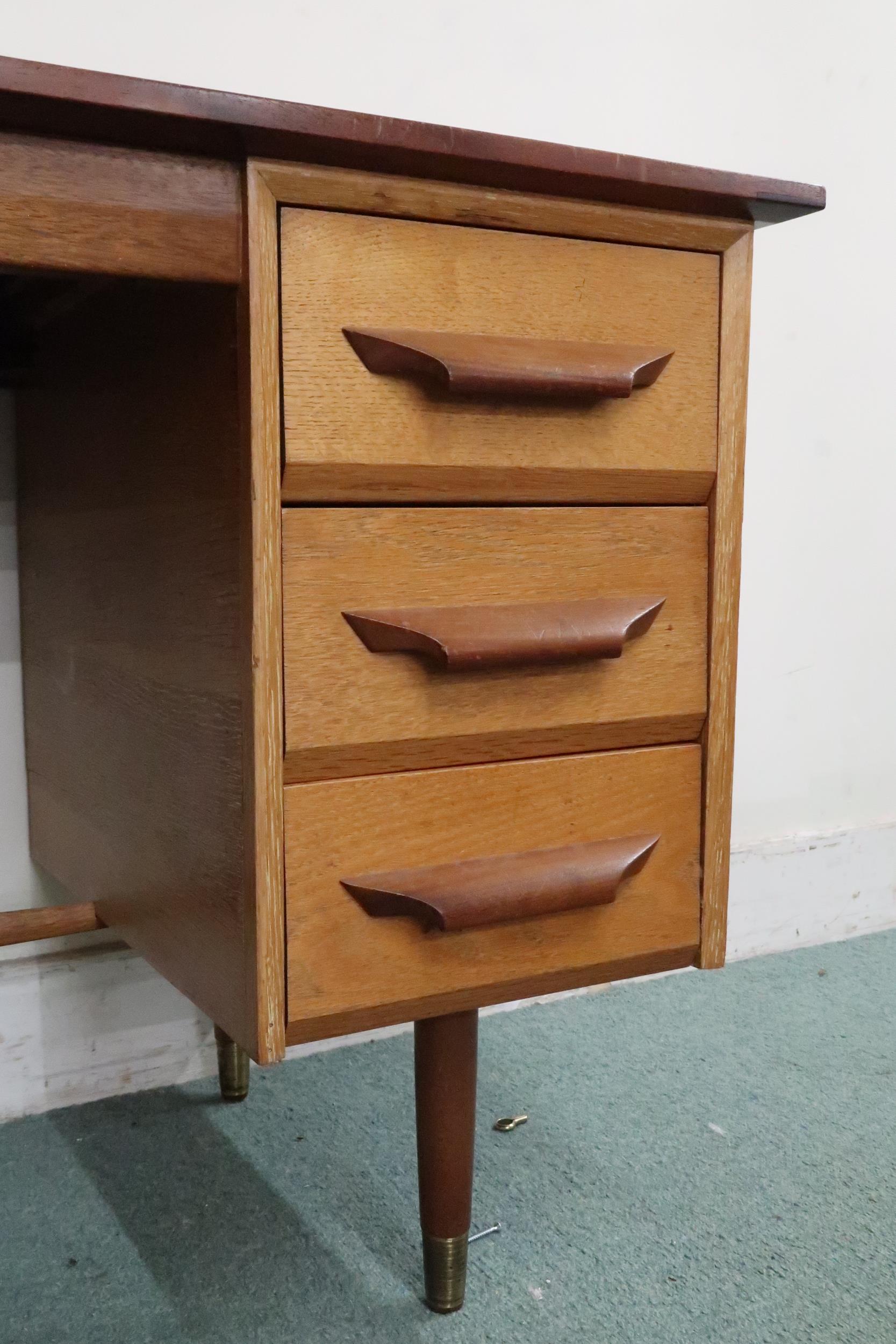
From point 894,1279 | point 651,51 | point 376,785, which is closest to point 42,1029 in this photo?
point 376,785

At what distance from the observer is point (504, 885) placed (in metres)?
0.66

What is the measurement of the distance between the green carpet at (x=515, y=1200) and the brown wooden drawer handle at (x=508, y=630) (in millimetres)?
449

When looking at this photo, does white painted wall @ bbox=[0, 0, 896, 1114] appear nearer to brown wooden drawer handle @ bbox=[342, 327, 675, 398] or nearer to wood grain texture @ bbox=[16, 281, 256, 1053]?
wood grain texture @ bbox=[16, 281, 256, 1053]

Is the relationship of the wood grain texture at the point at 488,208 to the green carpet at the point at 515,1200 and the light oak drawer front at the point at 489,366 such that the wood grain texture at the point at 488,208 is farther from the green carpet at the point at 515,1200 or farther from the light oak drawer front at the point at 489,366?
the green carpet at the point at 515,1200

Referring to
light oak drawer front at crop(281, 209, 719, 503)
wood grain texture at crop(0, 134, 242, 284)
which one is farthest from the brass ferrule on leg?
wood grain texture at crop(0, 134, 242, 284)

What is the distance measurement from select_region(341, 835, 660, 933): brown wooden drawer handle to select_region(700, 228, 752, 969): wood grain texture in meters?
0.06

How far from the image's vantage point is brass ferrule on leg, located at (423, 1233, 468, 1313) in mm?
762

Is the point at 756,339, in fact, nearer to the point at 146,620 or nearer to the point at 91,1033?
the point at 146,620

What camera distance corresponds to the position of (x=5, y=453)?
39.8 inches

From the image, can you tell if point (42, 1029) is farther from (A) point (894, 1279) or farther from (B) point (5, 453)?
(A) point (894, 1279)

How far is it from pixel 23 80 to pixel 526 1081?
93cm

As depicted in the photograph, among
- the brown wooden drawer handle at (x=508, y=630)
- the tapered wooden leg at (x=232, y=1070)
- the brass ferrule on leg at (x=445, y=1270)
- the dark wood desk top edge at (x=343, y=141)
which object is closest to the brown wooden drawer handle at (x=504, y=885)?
the brown wooden drawer handle at (x=508, y=630)

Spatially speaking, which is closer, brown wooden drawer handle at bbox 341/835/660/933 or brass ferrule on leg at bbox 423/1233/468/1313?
brown wooden drawer handle at bbox 341/835/660/933

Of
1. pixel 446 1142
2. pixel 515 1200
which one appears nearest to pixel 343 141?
pixel 446 1142
